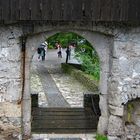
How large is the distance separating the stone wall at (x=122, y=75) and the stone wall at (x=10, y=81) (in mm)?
2238

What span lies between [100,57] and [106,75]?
0.47 metres

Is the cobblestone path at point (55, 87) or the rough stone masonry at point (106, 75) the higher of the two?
the rough stone masonry at point (106, 75)

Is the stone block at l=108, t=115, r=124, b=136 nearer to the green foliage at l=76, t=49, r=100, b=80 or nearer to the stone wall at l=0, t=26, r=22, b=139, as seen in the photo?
the stone wall at l=0, t=26, r=22, b=139

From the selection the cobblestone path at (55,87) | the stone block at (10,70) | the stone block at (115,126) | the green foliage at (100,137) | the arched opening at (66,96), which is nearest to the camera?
the stone block at (10,70)

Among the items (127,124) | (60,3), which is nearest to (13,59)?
(60,3)

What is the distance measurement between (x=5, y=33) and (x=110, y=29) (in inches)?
95.9

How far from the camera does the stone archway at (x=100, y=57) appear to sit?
414 inches

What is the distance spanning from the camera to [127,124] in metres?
11.0

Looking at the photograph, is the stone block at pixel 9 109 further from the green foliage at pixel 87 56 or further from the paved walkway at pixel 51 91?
the green foliage at pixel 87 56

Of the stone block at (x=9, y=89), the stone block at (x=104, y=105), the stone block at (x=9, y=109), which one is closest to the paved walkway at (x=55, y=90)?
the stone block at (x=104, y=105)

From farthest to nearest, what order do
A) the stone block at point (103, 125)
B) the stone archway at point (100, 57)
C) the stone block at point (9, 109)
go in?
the stone block at point (103, 125) → the stone archway at point (100, 57) → the stone block at point (9, 109)

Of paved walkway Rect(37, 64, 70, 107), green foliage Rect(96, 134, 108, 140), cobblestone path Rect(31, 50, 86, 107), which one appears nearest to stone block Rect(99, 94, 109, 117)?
green foliage Rect(96, 134, 108, 140)

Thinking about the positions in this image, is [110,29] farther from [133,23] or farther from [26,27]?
[26,27]

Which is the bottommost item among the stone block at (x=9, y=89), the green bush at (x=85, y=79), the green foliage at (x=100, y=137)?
the green foliage at (x=100, y=137)
